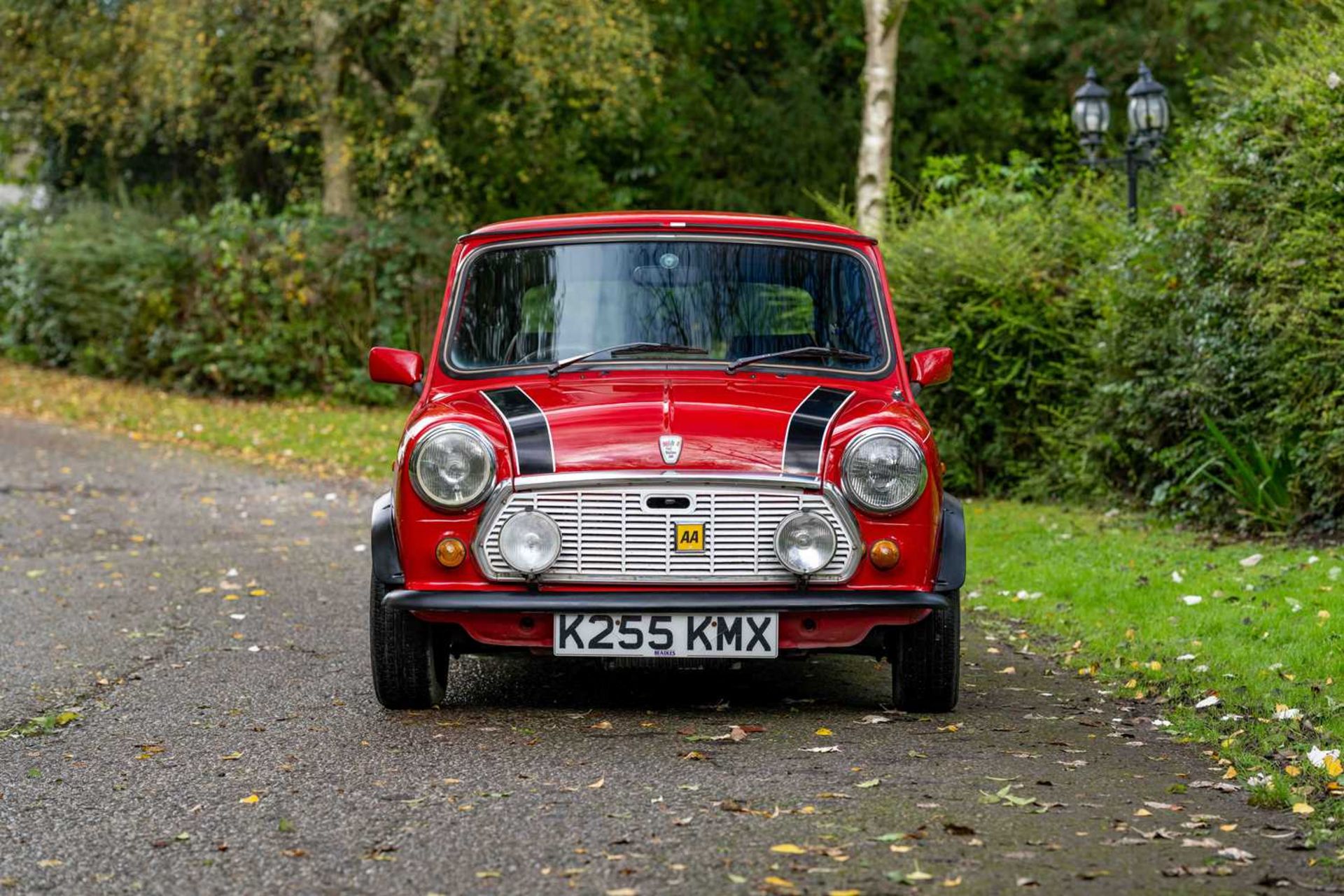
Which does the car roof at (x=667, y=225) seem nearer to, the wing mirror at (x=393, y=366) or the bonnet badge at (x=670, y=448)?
the wing mirror at (x=393, y=366)

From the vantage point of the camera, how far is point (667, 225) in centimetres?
687

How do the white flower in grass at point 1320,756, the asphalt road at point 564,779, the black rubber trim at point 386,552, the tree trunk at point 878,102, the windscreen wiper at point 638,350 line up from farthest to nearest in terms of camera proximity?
the tree trunk at point 878,102 < the windscreen wiper at point 638,350 < the black rubber trim at point 386,552 < the white flower in grass at point 1320,756 < the asphalt road at point 564,779

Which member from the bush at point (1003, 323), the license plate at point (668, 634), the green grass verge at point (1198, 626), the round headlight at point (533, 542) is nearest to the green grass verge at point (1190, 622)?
the green grass verge at point (1198, 626)

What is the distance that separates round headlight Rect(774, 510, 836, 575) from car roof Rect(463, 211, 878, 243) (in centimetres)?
147

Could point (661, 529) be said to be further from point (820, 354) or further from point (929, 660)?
point (820, 354)

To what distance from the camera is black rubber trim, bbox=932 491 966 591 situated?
605 cm

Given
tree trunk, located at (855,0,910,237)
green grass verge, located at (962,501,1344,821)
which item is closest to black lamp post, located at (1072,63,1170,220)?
tree trunk, located at (855,0,910,237)

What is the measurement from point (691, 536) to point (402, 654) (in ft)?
3.59

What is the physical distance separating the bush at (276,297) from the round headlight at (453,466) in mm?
14995

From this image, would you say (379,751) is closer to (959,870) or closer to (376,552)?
(376,552)

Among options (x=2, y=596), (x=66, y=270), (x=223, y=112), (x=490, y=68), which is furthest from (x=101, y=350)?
(x=2, y=596)

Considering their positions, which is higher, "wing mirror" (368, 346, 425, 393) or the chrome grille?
"wing mirror" (368, 346, 425, 393)

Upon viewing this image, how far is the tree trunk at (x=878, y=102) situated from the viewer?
19.8 meters

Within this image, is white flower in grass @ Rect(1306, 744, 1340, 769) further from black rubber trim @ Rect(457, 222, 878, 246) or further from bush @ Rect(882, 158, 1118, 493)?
bush @ Rect(882, 158, 1118, 493)
